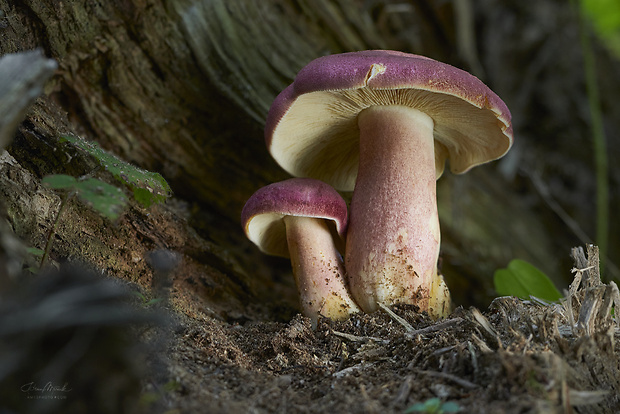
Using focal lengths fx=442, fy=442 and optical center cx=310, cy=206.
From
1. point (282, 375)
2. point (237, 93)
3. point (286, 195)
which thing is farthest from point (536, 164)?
point (282, 375)

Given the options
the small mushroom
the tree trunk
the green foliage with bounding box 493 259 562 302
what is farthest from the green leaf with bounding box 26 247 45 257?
the green foliage with bounding box 493 259 562 302

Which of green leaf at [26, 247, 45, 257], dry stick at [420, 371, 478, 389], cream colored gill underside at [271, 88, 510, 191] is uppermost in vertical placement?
cream colored gill underside at [271, 88, 510, 191]

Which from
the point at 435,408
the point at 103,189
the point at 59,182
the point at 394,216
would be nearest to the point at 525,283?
the point at 394,216

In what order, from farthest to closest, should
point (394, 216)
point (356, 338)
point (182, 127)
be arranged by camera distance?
point (182, 127) < point (394, 216) < point (356, 338)

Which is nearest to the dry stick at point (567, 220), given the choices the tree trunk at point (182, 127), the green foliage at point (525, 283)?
the tree trunk at point (182, 127)

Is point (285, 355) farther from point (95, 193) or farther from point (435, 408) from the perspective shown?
point (95, 193)

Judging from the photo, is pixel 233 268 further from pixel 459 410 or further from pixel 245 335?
pixel 459 410

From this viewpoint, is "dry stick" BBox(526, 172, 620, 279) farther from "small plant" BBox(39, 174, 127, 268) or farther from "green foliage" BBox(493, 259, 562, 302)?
"small plant" BBox(39, 174, 127, 268)
